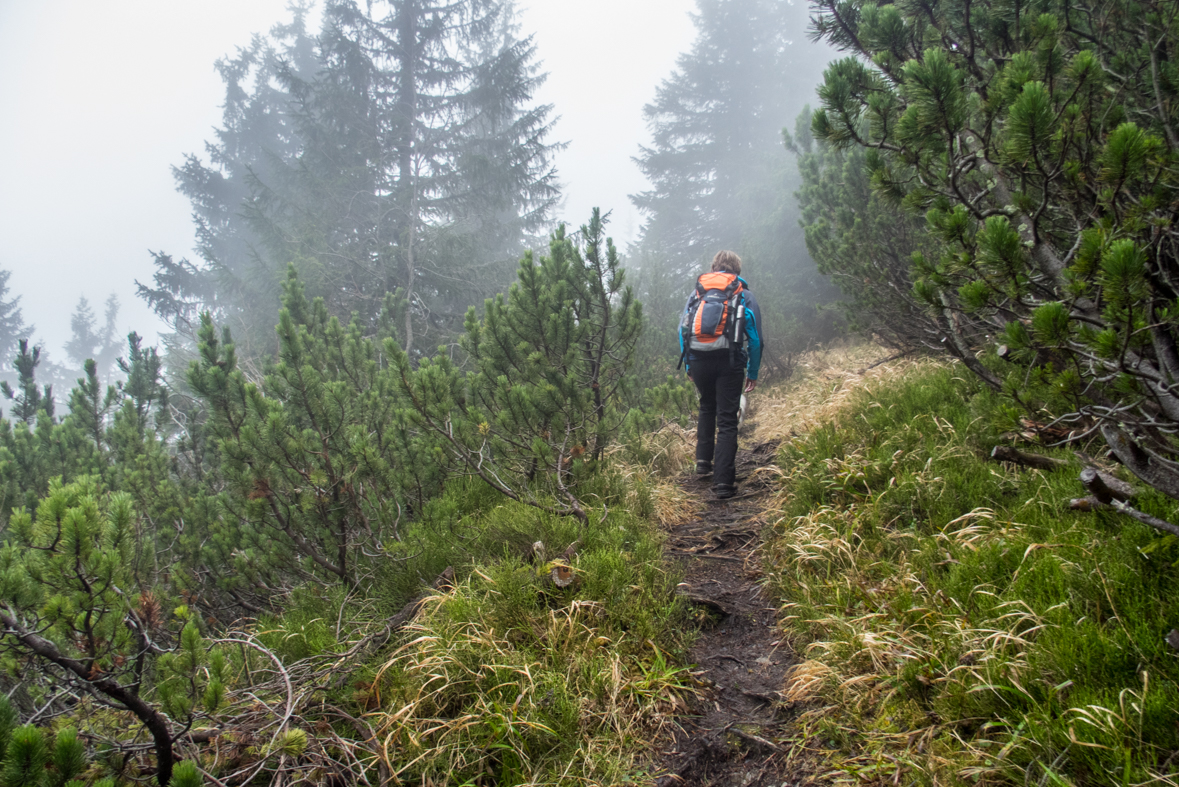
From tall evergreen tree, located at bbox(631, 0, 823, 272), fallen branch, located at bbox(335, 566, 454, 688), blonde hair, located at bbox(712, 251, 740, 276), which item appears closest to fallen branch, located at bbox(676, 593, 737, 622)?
fallen branch, located at bbox(335, 566, 454, 688)

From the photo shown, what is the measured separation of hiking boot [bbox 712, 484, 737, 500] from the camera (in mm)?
4621

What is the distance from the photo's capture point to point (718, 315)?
4457mm

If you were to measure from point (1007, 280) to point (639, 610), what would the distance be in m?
2.06

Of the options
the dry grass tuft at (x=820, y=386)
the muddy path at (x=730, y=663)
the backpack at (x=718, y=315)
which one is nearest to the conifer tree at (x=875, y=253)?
the dry grass tuft at (x=820, y=386)

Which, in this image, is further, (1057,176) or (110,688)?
(1057,176)

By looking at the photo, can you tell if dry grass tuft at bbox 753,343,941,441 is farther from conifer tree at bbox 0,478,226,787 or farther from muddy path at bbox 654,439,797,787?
conifer tree at bbox 0,478,226,787

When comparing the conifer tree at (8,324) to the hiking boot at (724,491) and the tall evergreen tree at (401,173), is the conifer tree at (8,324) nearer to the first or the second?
the tall evergreen tree at (401,173)

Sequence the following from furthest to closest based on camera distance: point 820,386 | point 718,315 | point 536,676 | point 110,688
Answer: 1. point 820,386
2. point 718,315
3. point 536,676
4. point 110,688

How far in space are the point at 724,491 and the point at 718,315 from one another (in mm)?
1566

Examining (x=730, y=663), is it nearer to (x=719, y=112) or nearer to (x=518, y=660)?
(x=518, y=660)

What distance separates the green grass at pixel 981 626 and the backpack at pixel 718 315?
167cm

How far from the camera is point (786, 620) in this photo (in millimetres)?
2617

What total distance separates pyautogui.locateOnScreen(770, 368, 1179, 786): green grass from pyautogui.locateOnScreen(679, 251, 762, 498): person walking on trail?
1.38m

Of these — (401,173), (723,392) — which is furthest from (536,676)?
(401,173)
